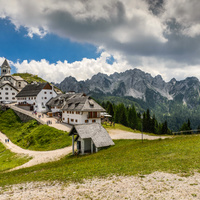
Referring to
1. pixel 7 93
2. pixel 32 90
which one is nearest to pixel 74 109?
pixel 32 90

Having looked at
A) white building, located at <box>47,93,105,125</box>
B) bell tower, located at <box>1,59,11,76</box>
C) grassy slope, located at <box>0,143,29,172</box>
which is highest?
bell tower, located at <box>1,59,11,76</box>

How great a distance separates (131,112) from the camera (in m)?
98.6

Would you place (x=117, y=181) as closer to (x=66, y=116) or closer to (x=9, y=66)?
(x=66, y=116)

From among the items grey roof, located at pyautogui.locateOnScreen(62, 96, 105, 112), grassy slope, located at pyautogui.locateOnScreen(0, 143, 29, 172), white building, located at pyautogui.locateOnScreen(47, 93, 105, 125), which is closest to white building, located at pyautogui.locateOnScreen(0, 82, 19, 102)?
white building, located at pyautogui.locateOnScreen(47, 93, 105, 125)

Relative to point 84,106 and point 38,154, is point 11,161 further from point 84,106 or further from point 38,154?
point 84,106

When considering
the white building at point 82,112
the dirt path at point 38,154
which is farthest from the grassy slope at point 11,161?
the white building at point 82,112

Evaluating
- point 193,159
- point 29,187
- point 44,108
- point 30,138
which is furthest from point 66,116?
point 193,159

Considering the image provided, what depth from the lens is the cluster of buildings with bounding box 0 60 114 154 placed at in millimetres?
29842

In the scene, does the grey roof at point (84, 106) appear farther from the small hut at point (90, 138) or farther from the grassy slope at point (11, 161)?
the grassy slope at point (11, 161)

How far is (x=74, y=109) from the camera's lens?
5375 centimetres

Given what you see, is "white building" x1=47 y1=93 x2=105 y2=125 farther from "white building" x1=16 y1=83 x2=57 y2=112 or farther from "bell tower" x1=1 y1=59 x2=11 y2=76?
"bell tower" x1=1 y1=59 x2=11 y2=76

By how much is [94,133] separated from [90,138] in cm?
130

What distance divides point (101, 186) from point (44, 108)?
69.8m

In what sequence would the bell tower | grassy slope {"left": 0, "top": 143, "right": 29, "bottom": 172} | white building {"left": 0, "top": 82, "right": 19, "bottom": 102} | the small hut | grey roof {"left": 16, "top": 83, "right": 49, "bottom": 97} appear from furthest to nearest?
the bell tower < white building {"left": 0, "top": 82, "right": 19, "bottom": 102} < grey roof {"left": 16, "top": 83, "right": 49, "bottom": 97} < the small hut < grassy slope {"left": 0, "top": 143, "right": 29, "bottom": 172}
